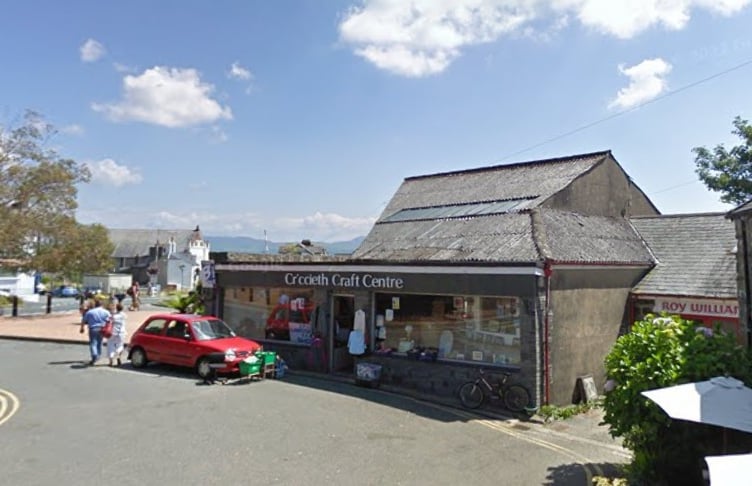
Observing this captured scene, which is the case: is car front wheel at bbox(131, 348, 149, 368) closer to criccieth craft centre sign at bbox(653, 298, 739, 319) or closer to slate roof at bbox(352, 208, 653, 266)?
slate roof at bbox(352, 208, 653, 266)

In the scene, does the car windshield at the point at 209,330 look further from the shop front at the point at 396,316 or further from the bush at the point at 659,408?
the bush at the point at 659,408

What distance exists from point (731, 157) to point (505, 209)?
15736 mm

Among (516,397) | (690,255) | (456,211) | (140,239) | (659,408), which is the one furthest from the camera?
(140,239)

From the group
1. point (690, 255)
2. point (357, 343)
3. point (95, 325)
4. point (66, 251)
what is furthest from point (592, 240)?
point (66, 251)

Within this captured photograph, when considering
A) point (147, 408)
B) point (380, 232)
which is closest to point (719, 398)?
point (147, 408)

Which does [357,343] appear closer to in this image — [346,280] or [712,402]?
[346,280]

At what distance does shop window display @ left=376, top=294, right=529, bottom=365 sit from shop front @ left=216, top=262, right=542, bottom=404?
0.09 feet

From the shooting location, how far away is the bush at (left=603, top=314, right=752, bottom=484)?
291 inches

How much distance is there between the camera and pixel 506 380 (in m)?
13.1

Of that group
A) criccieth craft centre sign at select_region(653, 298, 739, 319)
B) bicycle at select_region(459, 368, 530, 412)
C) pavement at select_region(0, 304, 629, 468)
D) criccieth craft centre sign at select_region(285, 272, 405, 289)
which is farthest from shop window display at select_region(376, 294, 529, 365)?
criccieth craft centre sign at select_region(653, 298, 739, 319)

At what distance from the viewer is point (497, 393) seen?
13117 mm

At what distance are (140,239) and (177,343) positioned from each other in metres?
75.9

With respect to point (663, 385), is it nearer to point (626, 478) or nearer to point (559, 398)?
point (626, 478)

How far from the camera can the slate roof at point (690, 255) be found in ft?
50.6
